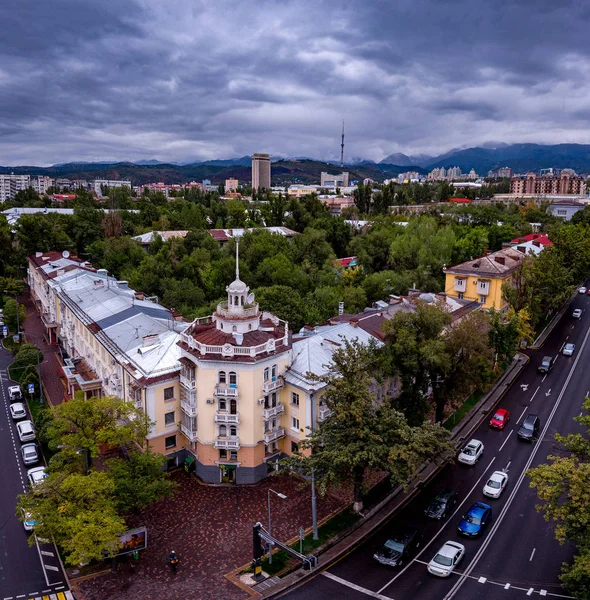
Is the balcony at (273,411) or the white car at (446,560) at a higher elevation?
the balcony at (273,411)

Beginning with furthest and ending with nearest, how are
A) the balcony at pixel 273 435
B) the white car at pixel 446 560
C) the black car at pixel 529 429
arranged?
the black car at pixel 529 429, the balcony at pixel 273 435, the white car at pixel 446 560

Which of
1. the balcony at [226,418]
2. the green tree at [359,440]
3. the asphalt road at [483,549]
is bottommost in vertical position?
the asphalt road at [483,549]

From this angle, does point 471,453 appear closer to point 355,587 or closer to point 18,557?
point 355,587

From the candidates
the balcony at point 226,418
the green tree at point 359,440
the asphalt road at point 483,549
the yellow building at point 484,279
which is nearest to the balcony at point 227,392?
the balcony at point 226,418

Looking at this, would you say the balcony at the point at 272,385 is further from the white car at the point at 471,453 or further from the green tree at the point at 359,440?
the white car at the point at 471,453

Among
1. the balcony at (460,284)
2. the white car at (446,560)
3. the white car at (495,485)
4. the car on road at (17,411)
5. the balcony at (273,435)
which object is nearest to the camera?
the white car at (446,560)

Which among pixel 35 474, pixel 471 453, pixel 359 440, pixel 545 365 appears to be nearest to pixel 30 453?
pixel 35 474
